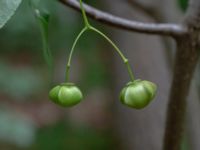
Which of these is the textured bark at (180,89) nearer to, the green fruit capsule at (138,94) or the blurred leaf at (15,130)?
the green fruit capsule at (138,94)

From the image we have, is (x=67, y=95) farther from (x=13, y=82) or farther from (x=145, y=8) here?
(x=13, y=82)

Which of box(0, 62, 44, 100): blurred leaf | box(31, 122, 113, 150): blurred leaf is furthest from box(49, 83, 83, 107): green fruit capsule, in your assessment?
box(31, 122, 113, 150): blurred leaf

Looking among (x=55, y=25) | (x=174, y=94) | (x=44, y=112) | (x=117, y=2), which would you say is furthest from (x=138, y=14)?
(x=44, y=112)

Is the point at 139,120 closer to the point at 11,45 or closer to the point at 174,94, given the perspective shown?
the point at 174,94

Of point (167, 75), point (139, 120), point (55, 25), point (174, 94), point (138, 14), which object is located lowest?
point (174, 94)

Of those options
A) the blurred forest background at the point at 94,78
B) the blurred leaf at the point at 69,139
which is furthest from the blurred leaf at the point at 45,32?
the blurred leaf at the point at 69,139

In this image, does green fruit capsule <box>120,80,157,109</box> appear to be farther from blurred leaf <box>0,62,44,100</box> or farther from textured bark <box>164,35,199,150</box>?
blurred leaf <box>0,62,44,100</box>

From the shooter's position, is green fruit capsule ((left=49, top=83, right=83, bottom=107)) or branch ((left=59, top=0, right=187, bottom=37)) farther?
branch ((left=59, top=0, right=187, bottom=37))
